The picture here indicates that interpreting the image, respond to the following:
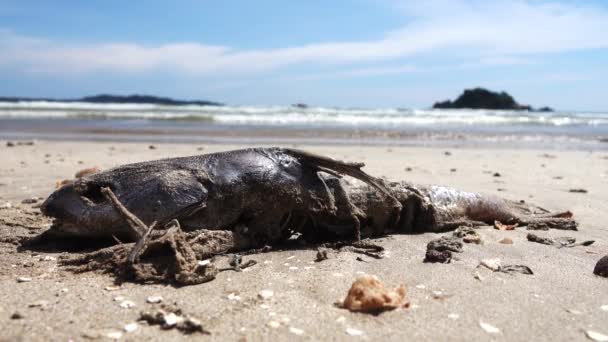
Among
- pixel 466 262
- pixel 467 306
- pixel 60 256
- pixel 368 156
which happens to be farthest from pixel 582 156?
pixel 60 256

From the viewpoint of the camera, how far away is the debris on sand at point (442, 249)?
11.9ft

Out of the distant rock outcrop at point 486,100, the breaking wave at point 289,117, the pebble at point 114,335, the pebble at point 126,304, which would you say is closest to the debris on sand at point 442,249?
the pebble at point 126,304

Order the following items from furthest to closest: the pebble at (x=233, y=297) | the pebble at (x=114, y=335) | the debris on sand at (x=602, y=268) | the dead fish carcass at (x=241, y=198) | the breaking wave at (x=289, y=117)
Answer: the breaking wave at (x=289, y=117)
the dead fish carcass at (x=241, y=198)
the debris on sand at (x=602, y=268)
the pebble at (x=233, y=297)
the pebble at (x=114, y=335)

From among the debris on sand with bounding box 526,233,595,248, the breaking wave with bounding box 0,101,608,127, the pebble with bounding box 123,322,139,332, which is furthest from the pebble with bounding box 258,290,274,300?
the breaking wave with bounding box 0,101,608,127

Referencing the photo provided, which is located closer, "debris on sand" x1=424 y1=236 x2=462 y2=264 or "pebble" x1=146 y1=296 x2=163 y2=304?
"pebble" x1=146 y1=296 x2=163 y2=304

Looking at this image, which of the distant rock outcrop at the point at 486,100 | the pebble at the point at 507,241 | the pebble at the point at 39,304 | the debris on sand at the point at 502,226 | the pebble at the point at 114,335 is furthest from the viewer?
the distant rock outcrop at the point at 486,100

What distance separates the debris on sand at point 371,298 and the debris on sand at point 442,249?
850 mm

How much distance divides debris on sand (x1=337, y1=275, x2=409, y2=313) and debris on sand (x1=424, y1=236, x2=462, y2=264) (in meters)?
0.85

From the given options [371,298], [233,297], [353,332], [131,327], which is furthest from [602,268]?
[131,327]

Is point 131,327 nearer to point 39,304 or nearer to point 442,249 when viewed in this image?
point 39,304

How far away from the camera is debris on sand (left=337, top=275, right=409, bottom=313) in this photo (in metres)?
2.72

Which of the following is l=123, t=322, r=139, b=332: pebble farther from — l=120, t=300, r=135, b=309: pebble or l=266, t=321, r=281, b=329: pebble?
l=266, t=321, r=281, b=329: pebble

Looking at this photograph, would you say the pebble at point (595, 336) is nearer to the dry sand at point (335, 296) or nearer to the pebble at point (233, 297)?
the dry sand at point (335, 296)

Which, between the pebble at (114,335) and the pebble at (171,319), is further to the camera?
the pebble at (171,319)
